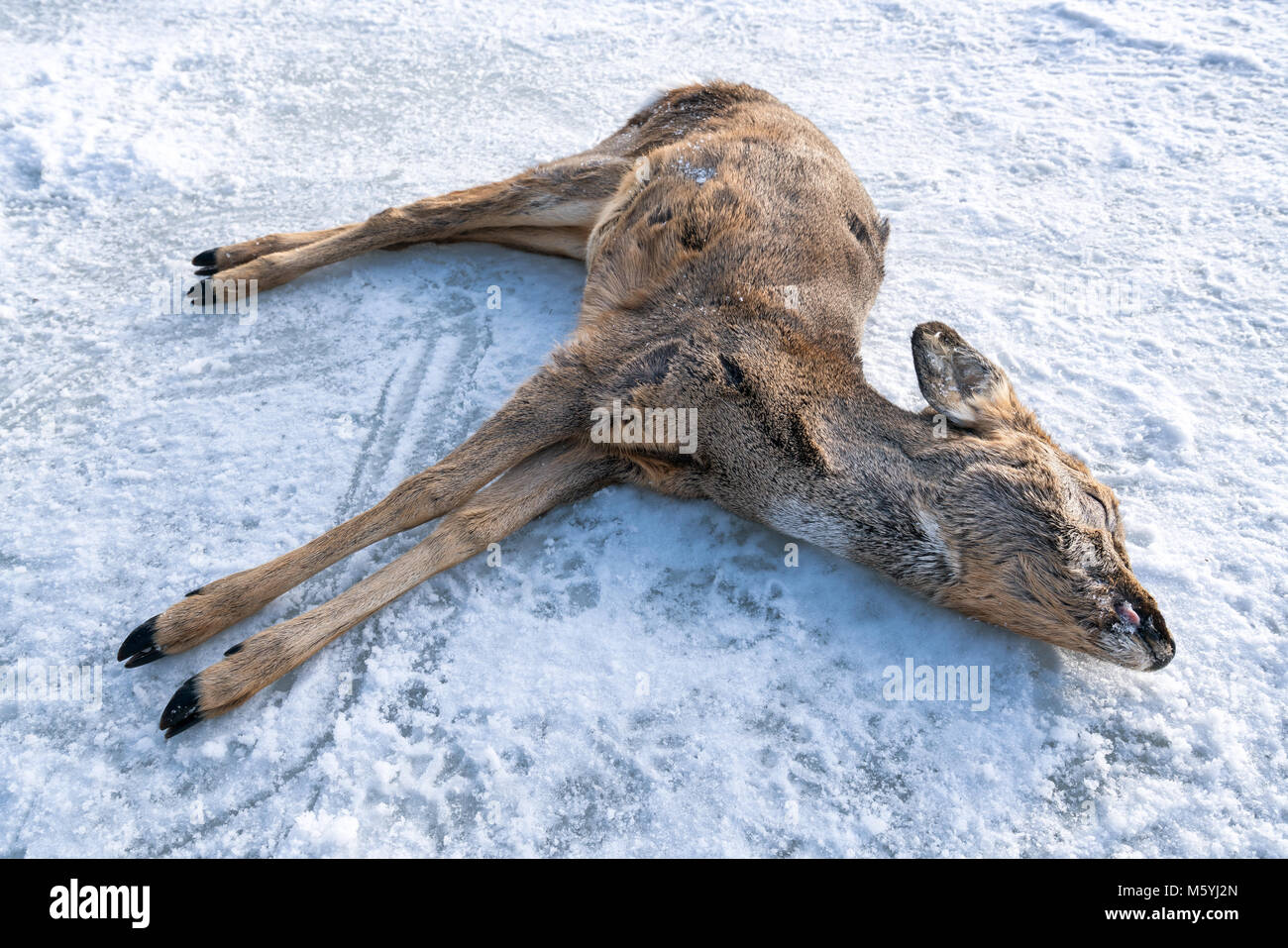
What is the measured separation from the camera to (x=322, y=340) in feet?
15.3

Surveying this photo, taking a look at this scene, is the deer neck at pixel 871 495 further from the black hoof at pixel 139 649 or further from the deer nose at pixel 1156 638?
the black hoof at pixel 139 649

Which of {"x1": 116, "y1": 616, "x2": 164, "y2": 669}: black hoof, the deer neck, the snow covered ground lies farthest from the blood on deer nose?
{"x1": 116, "y1": 616, "x2": 164, "y2": 669}: black hoof

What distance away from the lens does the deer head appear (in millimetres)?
3051

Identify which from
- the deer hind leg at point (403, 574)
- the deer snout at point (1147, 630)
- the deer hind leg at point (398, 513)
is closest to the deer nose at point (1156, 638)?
the deer snout at point (1147, 630)

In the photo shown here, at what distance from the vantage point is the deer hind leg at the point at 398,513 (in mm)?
3238

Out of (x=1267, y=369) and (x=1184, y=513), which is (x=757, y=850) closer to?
(x=1184, y=513)

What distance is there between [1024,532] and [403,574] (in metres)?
2.18

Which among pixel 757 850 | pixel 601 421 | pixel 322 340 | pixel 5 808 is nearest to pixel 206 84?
pixel 322 340

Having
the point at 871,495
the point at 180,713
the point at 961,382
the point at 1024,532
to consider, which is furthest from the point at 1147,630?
the point at 180,713

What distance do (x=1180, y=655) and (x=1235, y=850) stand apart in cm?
73

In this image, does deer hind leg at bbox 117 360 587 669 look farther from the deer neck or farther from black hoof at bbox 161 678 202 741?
the deer neck

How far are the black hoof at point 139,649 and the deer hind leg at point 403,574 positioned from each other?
224 mm

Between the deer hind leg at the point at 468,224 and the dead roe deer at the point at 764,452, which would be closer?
the dead roe deer at the point at 764,452

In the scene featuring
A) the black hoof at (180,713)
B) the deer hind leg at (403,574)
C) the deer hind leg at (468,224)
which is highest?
the deer hind leg at (468,224)
